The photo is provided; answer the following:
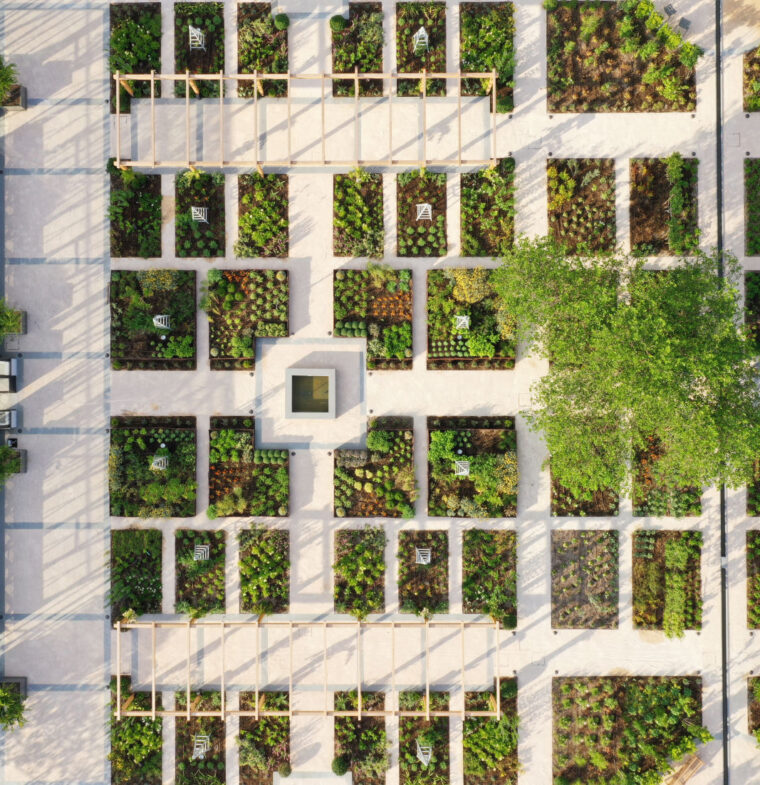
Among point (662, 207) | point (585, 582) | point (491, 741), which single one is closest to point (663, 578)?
point (585, 582)

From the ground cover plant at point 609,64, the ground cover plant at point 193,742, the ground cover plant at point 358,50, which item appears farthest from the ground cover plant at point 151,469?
the ground cover plant at point 609,64

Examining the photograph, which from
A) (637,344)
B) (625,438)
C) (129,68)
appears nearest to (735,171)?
(637,344)

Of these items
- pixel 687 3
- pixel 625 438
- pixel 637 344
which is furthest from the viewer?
pixel 687 3

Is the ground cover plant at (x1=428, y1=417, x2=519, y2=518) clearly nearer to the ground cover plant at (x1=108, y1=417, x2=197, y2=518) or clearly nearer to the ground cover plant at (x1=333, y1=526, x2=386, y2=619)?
the ground cover plant at (x1=333, y1=526, x2=386, y2=619)

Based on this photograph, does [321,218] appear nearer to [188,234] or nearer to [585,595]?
[188,234]

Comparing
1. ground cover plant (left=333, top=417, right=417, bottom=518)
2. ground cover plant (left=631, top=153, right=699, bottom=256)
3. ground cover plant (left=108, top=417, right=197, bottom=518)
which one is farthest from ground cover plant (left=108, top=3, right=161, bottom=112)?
ground cover plant (left=631, top=153, right=699, bottom=256)

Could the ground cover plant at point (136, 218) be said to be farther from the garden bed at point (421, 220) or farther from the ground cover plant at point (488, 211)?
the ground cover plant at point (488, 211)
